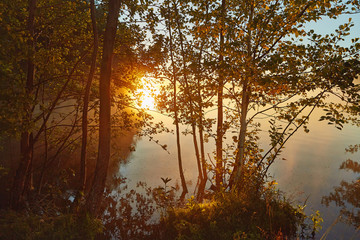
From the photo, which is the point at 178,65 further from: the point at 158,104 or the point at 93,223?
the point at 93,223

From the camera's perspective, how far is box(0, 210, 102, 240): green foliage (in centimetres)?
511

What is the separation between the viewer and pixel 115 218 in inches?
347

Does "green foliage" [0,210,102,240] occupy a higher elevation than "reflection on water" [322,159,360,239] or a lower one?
lower

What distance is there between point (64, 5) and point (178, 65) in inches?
221

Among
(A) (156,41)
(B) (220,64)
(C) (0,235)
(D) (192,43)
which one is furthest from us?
(D) (192,43)

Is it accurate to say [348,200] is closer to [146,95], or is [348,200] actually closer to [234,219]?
[234,219]

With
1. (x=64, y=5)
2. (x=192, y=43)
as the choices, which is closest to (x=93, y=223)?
(x=64, y=5)

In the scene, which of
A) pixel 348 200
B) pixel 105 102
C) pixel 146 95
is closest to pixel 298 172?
pixel 348 200

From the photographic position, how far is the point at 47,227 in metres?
5.45

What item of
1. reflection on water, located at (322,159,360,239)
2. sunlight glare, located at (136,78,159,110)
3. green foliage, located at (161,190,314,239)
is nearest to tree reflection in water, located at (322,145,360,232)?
reflection on water, located at (322,159,360,239)

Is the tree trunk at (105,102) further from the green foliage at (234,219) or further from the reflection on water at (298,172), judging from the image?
the reflection on water at (298,172)

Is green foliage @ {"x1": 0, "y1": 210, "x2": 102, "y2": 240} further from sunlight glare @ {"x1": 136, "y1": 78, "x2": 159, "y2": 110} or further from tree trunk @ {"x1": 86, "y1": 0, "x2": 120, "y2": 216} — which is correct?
sunlight glare @ {"x1": 136, "y1": 78, "x2": 159, "y2": 110}

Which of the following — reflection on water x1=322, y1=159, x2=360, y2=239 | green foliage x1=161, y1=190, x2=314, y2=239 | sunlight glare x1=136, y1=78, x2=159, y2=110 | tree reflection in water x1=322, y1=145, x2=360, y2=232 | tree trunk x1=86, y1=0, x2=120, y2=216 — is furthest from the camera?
sunlight glare x1=136, y1=78, x2=159, y2=110

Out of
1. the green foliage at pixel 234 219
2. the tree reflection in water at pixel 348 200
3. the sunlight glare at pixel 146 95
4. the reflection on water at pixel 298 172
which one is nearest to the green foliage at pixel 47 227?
the green foliage at pixel 234 219
